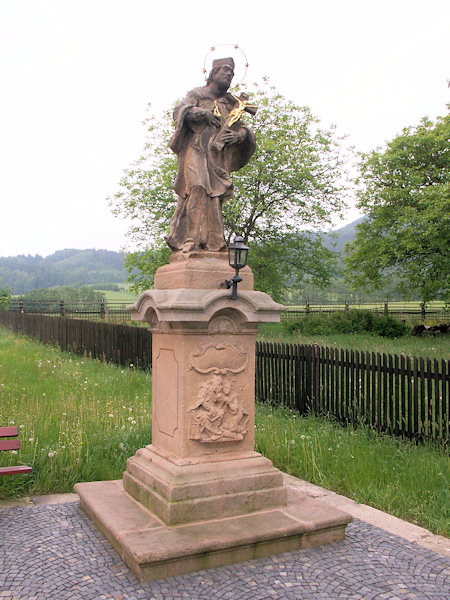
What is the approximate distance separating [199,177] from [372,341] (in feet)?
51.7

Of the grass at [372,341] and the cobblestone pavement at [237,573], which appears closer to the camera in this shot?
the cobblestone pavement at [237,573]

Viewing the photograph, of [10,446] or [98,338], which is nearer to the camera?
[10,446]

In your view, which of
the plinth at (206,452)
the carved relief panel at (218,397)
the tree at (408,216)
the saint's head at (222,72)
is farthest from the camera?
the tree at (408,216)

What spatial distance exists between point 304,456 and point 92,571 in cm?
307

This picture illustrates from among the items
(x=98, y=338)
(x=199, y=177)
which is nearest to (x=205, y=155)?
(x=199, y=177)

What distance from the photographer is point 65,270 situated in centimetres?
11856

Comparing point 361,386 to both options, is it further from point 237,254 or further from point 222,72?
point 222,72

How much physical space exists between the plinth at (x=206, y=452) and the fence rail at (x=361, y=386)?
303 centimetres

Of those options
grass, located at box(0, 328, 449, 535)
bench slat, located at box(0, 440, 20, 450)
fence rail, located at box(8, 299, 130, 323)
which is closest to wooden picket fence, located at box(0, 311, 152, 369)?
grass, located at box(0, 328, 449, 535)

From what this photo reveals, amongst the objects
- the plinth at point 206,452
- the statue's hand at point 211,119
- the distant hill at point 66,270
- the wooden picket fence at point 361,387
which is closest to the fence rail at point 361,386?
the wooden picket fence at point 361,387

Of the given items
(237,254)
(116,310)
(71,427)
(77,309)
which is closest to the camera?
(237,254)

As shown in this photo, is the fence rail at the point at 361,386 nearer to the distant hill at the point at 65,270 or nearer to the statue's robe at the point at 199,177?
the statue's robe at the point at 199,177

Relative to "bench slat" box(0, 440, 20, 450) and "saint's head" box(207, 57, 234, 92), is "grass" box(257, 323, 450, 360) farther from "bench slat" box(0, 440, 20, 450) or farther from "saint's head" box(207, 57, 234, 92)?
"bench slat" box(0, 440, 20, 450)

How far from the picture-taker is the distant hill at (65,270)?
322 ft
